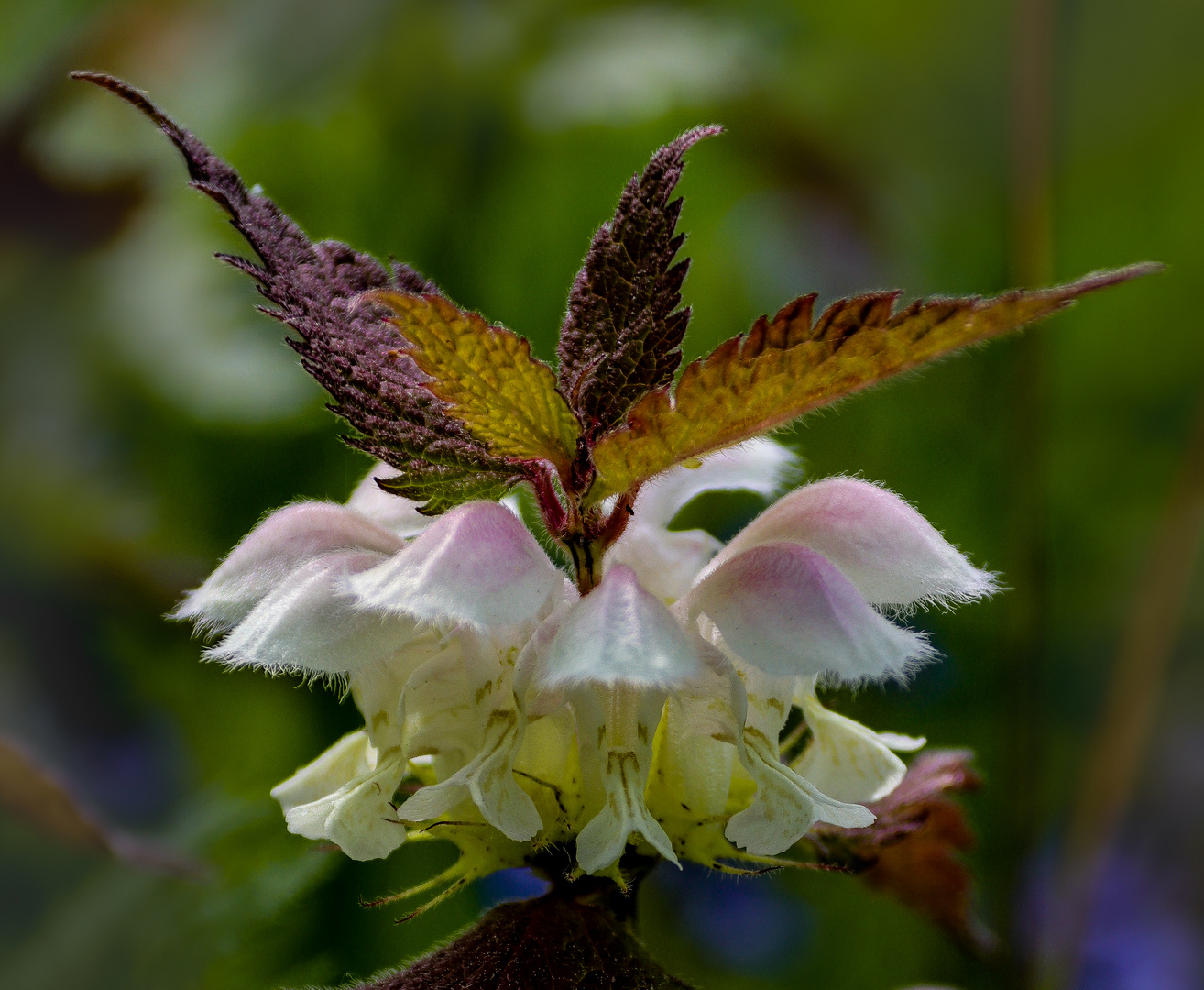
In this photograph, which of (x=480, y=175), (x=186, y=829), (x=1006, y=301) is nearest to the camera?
(x=1006, y=301)

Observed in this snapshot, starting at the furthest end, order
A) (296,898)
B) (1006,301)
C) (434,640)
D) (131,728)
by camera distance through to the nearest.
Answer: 1. (131,728)
2. (296,898)
3. (434,640)
4. (1006,301)

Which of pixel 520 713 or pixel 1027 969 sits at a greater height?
pixel 520 713

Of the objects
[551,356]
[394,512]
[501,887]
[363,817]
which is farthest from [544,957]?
[551,356]

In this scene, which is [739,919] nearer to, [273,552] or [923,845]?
[923,845]

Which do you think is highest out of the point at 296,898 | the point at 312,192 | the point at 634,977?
the point at 312,192

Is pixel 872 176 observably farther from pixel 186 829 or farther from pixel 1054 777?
pixel 186 829

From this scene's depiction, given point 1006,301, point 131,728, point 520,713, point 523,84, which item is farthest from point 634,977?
point 523,84

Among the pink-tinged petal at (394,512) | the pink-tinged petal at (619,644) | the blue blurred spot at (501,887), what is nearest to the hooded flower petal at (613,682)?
the pink-tinged petal at (619,644)
